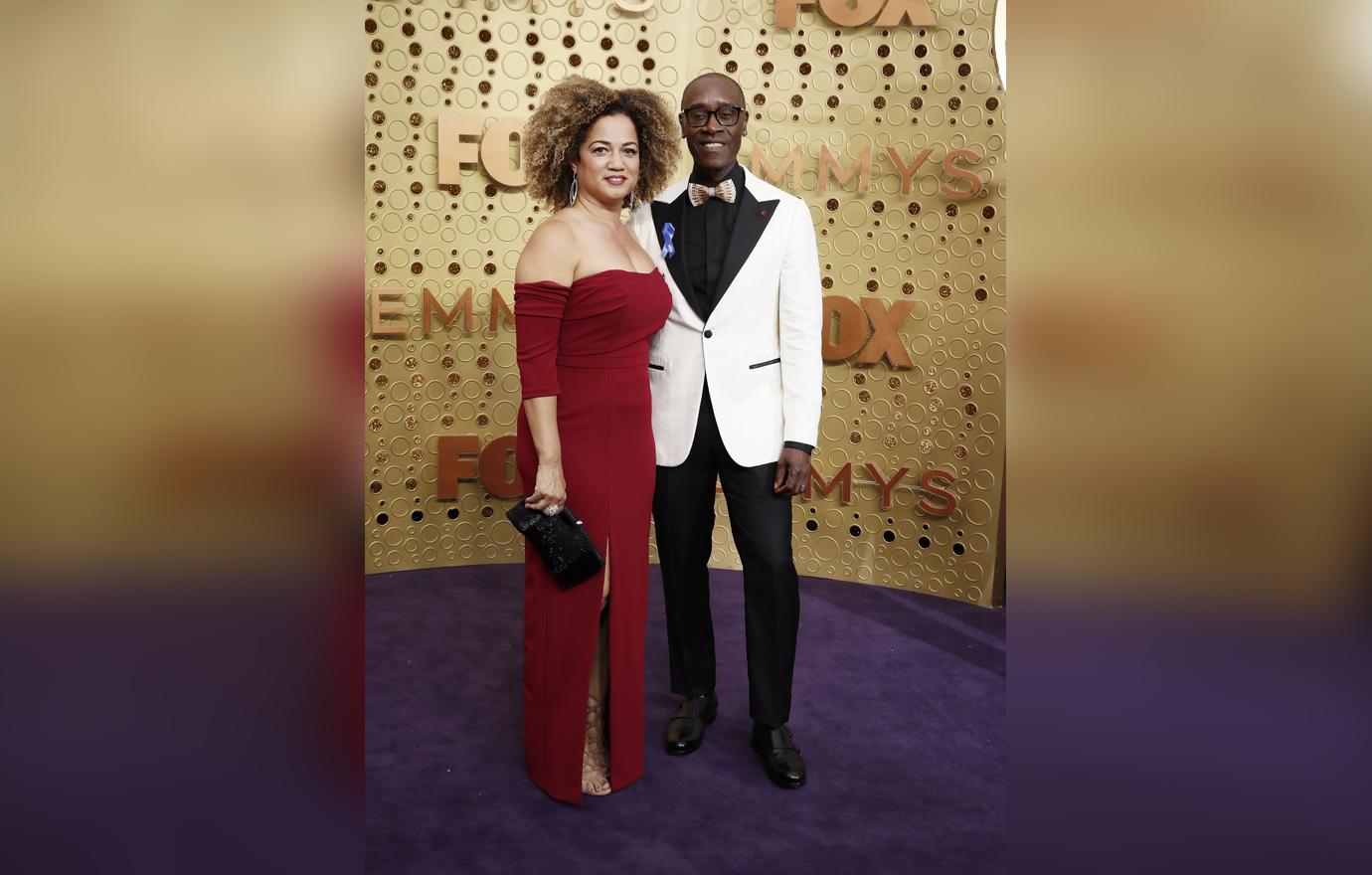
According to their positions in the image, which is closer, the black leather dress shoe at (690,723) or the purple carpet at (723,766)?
the purple carpet at (723,766)

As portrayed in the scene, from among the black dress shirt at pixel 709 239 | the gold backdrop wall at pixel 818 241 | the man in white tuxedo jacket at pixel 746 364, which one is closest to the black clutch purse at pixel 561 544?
the man in white tuxedo jacket at pixel 746 364

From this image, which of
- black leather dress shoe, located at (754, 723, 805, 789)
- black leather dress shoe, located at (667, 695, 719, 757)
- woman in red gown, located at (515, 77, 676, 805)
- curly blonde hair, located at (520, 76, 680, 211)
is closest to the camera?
woman in red gown, located at (515, 77, 676, 805)

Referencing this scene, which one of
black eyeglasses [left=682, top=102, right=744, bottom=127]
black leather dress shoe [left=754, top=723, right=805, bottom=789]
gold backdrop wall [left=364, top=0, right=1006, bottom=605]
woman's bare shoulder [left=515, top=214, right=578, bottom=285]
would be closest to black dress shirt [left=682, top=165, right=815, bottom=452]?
black eyeglasses [left=682, top=102, right=744, bottom=127]

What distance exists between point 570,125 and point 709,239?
490mm

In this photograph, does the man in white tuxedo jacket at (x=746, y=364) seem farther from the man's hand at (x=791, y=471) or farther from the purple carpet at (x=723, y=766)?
the purple carpet at (x=723, y=766)

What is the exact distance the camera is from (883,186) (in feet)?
13.7

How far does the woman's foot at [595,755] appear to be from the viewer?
2.36m

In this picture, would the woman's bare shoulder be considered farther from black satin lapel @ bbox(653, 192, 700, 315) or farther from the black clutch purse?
the black clutch purse

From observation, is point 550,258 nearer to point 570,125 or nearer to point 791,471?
point 570,125

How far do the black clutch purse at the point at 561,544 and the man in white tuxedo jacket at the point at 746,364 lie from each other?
44cm

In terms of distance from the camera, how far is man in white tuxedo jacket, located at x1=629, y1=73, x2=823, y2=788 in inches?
96.7

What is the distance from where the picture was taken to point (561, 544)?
2.20m
